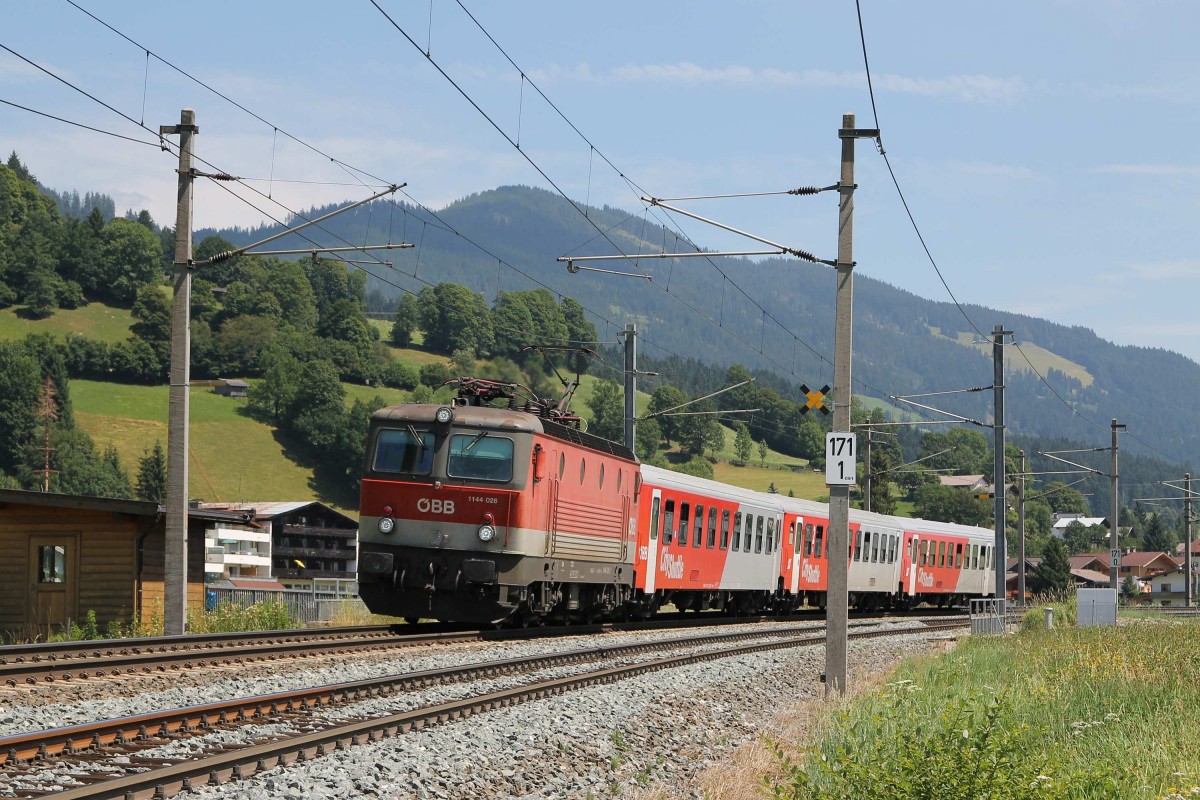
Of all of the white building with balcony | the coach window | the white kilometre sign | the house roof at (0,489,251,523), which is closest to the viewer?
the white kilometre sign

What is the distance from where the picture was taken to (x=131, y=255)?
16875 cm

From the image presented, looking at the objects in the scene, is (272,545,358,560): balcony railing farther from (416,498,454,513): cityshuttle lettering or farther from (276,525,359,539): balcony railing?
(416,498,454,513): cityshuttle lettering

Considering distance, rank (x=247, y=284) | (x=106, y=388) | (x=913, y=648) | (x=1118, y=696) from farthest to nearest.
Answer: (x=247, y=284)
(x=106, y=388)
(x=913, y=648)
(x=1118, y=696)

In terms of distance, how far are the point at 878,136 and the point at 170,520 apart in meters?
12.4

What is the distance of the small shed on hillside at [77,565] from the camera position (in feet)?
88.2

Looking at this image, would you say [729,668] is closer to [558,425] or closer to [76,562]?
[558,425]

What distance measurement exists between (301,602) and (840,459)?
20204 mm

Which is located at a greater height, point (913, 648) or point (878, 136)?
point (878, 136)

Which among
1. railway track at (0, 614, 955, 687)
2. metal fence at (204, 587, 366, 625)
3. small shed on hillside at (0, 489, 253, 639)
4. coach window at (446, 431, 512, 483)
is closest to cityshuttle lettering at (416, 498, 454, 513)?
coach window at (446, 431, 512, 483)

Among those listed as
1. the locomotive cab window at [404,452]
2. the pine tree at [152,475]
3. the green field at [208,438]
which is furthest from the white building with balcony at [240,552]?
the locomotive cab window at [404,452]

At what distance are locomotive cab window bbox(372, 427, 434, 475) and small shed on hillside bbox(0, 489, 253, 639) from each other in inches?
233

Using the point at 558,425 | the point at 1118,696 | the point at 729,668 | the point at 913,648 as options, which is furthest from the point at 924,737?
the point at 913,648

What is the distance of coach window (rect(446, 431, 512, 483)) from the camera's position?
73.4 feet

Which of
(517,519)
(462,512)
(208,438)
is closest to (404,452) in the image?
(462,512)
